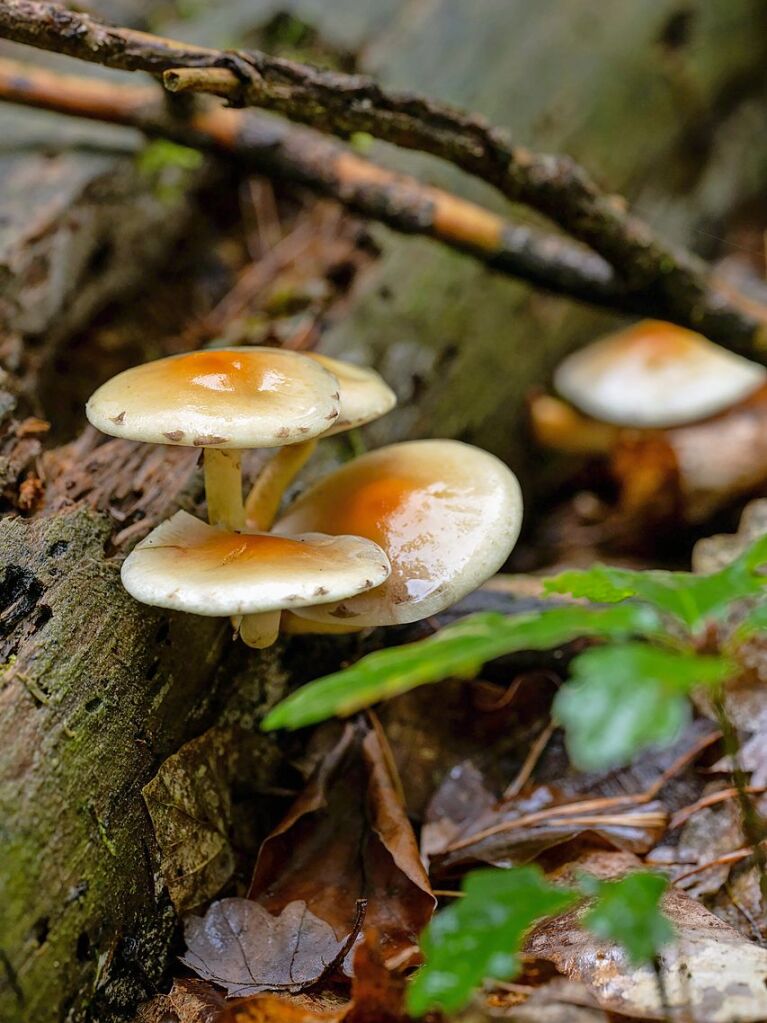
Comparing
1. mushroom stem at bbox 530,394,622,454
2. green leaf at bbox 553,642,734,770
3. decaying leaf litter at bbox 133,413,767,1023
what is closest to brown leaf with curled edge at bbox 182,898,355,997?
decaying leaf litter at bbox 133,413,767,1023

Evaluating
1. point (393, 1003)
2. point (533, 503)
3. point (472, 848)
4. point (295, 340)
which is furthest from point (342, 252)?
point (393, 1003)

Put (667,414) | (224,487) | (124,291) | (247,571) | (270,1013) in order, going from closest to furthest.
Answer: (270,1013)
(247,571)
(224,487)
(124,291)
(667,414)

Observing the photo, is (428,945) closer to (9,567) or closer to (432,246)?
(9,567)

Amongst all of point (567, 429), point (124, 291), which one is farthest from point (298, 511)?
point (567, 429)

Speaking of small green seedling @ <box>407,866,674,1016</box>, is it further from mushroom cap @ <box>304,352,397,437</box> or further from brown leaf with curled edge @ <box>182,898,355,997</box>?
mushroom cap @ <box>304,352,397,437</box>

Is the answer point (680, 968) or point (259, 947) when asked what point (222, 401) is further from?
point (680, 968)
